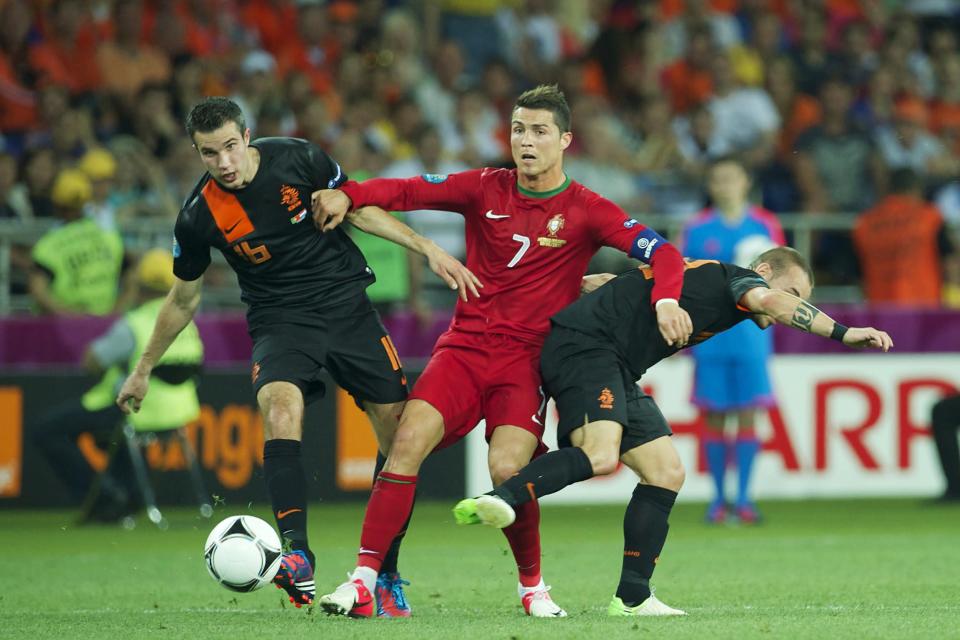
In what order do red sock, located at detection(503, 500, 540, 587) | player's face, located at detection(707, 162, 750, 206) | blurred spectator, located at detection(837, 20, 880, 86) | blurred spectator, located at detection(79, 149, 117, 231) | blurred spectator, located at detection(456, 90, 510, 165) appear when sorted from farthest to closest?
1. blurred spectator, located at detection(837, 20, 880, 86)
2. blurred spectator, located at detection(456, 90, 510, 165)
3. blurred spectator, located at detection(79, 149, 117, 231)
4. player's face, located at detection(707, 162, 750, 206)
5. red sock, located at detection(503, 500, 540, 587)

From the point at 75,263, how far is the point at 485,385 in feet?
20.3

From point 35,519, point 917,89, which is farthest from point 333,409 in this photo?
point 917,89

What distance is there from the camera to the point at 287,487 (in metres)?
6.57

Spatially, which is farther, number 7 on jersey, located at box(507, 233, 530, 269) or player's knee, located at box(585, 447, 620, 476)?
number 7 on jersey, located at box(507, 233, 530, 269)

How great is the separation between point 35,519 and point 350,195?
19.1 ft

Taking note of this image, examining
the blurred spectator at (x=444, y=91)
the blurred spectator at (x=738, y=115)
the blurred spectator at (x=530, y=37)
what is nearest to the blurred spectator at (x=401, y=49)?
the blurred spectator at (x=444, y=91)

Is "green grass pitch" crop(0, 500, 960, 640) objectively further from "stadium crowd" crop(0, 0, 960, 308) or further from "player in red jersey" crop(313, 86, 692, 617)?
"stadium crowd" crop(0, 0, 960, 308)

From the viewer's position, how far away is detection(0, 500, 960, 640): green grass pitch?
610cm

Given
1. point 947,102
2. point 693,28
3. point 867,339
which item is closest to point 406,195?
point 867,339

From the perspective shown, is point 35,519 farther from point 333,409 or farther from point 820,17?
point 820,17

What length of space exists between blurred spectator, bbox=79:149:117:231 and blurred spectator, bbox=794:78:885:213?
5.94 meters

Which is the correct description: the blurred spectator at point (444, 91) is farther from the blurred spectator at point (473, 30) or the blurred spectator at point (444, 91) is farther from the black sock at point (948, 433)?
the black sock at point (948, 433)

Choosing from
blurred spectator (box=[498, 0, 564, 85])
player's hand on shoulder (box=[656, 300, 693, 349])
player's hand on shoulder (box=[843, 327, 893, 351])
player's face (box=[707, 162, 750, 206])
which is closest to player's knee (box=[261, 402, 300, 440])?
player's hand on shoulder (box=[656, 300, 693, 349])

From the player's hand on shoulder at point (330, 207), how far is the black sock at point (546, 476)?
4.55ft
